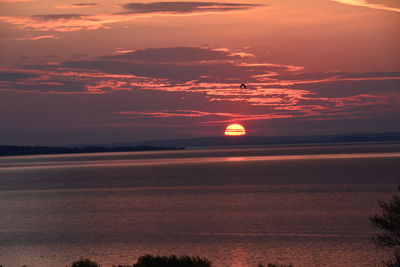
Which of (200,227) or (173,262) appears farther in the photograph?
(200,227)

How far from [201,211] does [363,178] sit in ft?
233

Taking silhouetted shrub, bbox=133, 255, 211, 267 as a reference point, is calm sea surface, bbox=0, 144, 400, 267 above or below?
above

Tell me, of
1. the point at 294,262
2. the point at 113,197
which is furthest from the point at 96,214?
the point at 294,262

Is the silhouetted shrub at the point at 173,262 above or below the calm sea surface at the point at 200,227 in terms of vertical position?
below

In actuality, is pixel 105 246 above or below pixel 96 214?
below

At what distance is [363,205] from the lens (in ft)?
255

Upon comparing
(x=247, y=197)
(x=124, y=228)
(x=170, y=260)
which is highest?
(x=247, y=197)

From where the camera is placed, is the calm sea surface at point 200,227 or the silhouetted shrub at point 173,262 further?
the calm sea surface at point 200,227

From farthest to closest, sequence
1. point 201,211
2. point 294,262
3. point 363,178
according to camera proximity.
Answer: point 363,178 → point 201,211 → point 294,262

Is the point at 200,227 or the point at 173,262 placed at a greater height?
the point at 200,227

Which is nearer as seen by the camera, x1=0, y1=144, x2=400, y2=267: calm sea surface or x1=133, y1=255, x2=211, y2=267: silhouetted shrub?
x1=133, y1=255, x2=211, y2=267: silhouetted shrub

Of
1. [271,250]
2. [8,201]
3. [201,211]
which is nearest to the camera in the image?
[271,250]

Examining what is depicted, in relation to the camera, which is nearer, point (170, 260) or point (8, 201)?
point (170, 260)

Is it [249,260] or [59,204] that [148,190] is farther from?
[249,260]
